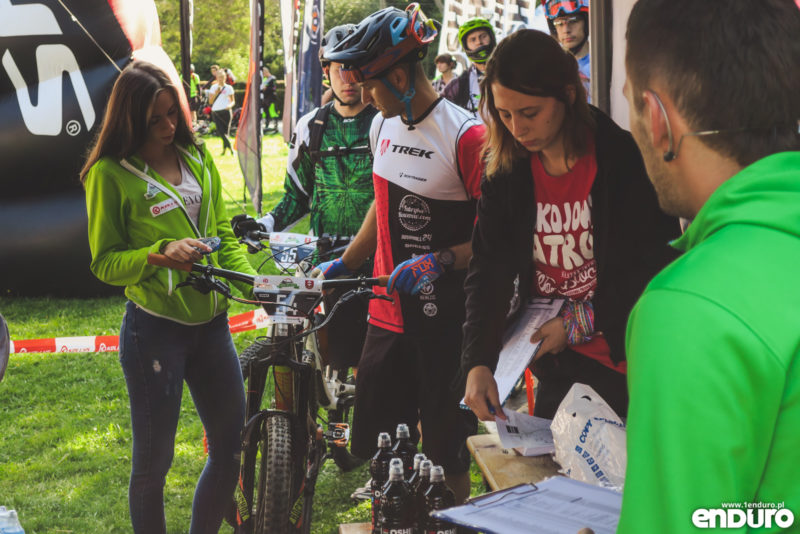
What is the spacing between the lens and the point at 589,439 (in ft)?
6.94

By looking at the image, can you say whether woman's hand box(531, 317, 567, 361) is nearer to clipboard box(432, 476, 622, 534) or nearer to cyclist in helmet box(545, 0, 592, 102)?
clipboard box(432, 476, 622, 534)

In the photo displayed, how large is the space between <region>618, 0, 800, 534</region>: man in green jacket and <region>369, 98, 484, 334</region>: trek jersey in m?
2.04

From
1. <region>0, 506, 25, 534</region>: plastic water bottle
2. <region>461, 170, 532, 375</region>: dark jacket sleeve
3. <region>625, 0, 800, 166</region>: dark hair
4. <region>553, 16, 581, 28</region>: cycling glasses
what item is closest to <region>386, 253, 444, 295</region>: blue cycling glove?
<region>461, 170, 532, 375</region>: dark jacket sleeve

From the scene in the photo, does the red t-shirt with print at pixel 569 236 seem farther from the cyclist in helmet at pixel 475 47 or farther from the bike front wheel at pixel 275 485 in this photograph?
the cyclist in helmet at pixel 475 47

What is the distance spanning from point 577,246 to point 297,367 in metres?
1.40

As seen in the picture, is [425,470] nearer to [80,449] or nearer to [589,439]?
[589,439]

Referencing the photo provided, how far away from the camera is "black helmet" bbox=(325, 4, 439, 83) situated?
307cm

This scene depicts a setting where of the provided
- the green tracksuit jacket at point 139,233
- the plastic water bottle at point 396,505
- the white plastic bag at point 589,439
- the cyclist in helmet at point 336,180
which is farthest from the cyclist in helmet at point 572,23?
the plastic water bottle at point 396,505

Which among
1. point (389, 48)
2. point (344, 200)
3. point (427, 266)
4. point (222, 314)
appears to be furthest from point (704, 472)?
point (344, 200)

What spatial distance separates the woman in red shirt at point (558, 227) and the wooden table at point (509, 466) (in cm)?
17

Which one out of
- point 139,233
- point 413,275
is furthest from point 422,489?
point 139,233

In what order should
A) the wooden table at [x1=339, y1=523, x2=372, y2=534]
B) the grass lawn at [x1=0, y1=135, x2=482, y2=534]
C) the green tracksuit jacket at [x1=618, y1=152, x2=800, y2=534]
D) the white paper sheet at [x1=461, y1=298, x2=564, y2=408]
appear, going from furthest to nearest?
the grass lawn at [x1=0, y1=135, x2=482, y2=534] → the wooden table at [x1=339, y1=523, x2=372, y2=534] → the white paper sheet at [x1=461, y1=298, x2=564, y2=408] → the green tracksuit jacket at [x1=618, y1=152, x2=800, y2=534]

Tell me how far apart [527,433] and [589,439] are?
1.01 feet

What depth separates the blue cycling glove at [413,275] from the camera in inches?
118
